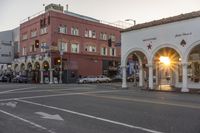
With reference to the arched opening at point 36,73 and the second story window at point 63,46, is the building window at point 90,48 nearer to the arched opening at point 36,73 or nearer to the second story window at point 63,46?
the second story window at point 63,46

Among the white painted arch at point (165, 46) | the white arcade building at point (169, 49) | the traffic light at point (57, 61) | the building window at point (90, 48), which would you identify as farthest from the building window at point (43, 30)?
the white painted arch at point (165, 46)

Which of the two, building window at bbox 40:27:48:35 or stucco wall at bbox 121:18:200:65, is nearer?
stucco wall at bbox 121:18:200:65

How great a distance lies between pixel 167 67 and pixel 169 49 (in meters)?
4.89

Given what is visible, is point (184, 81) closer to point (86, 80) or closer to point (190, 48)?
point (190, 48)

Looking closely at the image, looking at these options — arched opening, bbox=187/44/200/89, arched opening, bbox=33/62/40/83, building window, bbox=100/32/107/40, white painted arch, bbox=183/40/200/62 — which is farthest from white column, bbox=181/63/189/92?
building window, bbox=100/32/107/40

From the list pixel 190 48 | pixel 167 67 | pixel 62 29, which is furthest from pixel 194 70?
pixel 62 29

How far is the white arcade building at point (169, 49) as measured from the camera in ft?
104

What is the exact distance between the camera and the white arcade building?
3166 cm

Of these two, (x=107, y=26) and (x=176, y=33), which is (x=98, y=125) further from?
(x=107, y=26)

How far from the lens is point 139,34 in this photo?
3753 cm

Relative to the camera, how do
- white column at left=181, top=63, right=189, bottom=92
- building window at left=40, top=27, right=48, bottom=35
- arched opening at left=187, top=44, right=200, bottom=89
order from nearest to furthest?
1. white column at left=181, top=63, right=189, bottom=92
2. arched opening at left=187, top=44, right=200, bottom=89
3. building window at left=40, top=27, right=48, bottom=35

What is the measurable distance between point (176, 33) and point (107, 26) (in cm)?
4178

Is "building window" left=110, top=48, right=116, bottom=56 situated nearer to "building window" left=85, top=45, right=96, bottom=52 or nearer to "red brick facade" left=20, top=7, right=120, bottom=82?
"red brick facade" left=20, top=7, right=120, bottom=82

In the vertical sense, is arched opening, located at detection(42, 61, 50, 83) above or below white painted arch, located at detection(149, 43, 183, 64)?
below
